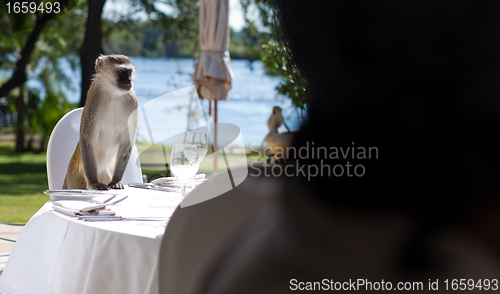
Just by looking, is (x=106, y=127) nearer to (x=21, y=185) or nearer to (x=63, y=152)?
(x=63, y=152)

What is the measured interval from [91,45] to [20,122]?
8928 mm

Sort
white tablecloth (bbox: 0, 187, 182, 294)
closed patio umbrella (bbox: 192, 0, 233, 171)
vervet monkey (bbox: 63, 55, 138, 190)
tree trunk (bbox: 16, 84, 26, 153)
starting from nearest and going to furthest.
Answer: white tablecloth (bbox: 0, 187, 182, 294)
vervet monkey (bbox: 63, 55, 138, 190)
closed patio umbrella (bbox: 192, 0, 233, 171)
tree trunk (bbox: 16, 84, 26, 153)

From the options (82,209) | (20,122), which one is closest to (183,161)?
(82,209)

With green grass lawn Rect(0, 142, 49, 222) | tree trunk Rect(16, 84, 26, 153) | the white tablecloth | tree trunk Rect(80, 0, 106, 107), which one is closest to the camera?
the white tablecloth

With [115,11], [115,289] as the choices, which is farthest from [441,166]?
[115,11]

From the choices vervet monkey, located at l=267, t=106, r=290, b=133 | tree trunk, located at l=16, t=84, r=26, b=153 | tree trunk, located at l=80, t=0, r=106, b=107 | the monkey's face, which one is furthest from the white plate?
tree trunk, located at l=16, t=84, r=26, b=153

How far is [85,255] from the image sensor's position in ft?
4.83

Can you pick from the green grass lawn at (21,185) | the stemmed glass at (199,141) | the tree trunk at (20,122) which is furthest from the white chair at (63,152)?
the tree trunk at (20,122)

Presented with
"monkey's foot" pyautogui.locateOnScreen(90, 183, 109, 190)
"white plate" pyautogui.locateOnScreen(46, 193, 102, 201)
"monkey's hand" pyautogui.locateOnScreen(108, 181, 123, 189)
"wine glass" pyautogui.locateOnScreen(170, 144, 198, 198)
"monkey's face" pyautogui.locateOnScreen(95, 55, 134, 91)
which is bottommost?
"monkey's foot" pyautogui.locateOnScreen(90, 183, 109, 190)

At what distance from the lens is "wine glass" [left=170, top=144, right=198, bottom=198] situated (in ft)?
6.08

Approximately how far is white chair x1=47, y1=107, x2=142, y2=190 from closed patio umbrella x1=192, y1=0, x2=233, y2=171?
2.17 meters

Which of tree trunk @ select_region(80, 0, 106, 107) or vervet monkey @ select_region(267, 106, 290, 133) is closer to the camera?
vervet monkey @ select_region(267, 106, 290, 133)

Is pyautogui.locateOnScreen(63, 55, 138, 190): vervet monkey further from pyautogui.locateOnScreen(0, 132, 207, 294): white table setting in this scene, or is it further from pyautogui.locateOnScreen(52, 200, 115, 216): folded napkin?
pyautogui.locateOnScreen(52, 200, 115, 216): folded napkin

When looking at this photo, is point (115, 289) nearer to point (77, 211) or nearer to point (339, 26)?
point (77, 211)
